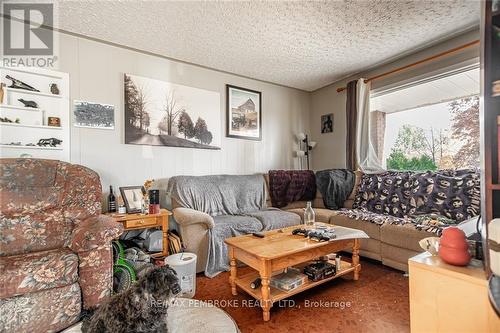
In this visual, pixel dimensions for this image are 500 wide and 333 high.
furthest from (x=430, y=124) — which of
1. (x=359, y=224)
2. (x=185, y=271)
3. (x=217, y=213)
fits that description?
(x=185, y=271)

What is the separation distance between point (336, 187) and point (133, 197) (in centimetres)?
255

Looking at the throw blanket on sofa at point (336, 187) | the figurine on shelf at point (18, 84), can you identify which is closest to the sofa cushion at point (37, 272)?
the figurine on shelf at point (18, 84)

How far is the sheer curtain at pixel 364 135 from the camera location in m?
3.35

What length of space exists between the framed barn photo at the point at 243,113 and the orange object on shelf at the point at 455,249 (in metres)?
2.80

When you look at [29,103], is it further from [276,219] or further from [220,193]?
[276,219]

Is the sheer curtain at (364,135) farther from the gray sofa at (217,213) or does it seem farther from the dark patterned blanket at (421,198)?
the gray sofa at (217,213)

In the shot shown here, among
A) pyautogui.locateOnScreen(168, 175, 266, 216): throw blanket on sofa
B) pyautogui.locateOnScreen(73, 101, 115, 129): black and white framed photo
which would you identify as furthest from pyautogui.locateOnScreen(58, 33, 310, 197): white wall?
pyautogui.locateOnScreen(168, 175, 266, 216): throw blanket on sofa

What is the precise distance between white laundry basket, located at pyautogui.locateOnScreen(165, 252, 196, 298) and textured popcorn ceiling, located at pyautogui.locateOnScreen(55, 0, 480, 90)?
211 centimetres

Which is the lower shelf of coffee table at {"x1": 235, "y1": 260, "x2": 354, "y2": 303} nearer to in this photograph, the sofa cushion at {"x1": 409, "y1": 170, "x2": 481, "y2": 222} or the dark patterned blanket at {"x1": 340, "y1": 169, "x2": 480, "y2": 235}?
the dark patterned blanket at {"x1": 340, "y1": 169, "x2": 480, "y2": 235}

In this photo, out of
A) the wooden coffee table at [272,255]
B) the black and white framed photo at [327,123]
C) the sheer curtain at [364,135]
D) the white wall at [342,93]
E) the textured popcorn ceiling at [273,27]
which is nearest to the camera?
the wooden coffee table at [272,255]

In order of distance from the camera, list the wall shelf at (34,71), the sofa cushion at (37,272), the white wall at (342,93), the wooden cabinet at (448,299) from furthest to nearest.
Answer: the white wall at (342,93), the wall shelf at (34,71), the sofa cushion at (37,272), the wooden cabinet at (448,299)

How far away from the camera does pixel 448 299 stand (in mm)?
958

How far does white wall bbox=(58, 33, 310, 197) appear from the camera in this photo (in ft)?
7.99

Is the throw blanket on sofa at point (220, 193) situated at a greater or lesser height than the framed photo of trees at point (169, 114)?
lesser
